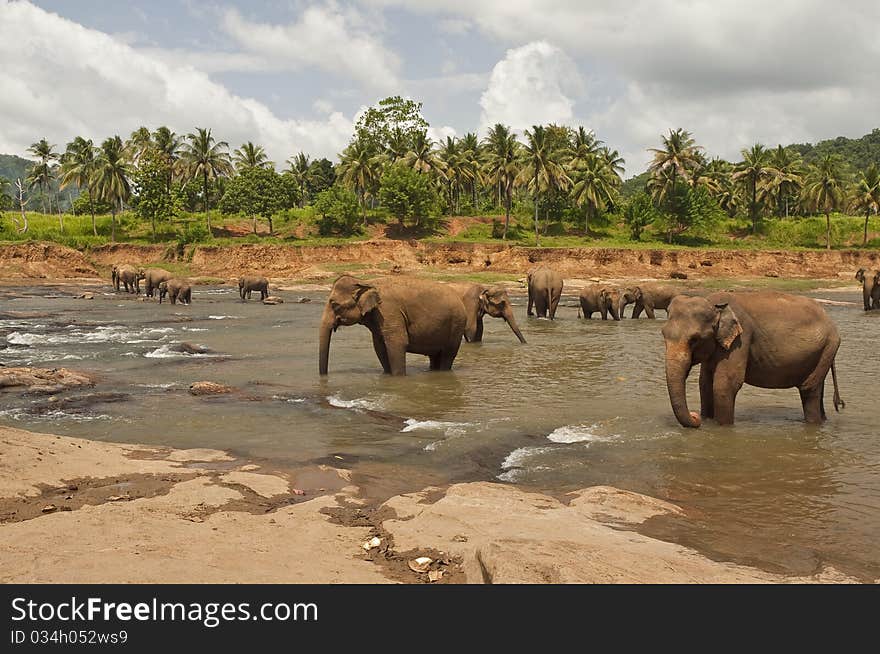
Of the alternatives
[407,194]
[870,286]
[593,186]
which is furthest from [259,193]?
[870,286]

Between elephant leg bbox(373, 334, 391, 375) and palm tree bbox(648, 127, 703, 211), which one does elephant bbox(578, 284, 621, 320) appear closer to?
elephant leg bbox(373, 334, 391, 375)

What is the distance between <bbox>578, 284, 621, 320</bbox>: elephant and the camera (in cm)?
3014

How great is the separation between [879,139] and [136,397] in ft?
525

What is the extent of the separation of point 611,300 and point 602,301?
415 mm

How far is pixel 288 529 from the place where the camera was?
557cm

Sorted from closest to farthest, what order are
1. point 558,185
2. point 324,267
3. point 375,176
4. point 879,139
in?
point 324,267 < point 558,185 < point 375,176 < point 879,139

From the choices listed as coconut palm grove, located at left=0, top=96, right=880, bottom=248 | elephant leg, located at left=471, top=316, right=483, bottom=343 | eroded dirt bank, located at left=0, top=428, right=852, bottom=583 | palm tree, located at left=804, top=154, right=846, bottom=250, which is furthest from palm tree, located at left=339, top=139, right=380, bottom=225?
eroded dirt bank, located at left=0, top=428, right=852, bottom=583

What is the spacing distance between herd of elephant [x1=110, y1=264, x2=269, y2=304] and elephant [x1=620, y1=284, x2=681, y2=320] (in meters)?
22.8

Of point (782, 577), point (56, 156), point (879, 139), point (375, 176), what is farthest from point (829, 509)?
point (879, 139)

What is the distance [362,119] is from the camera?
80562 millimetres

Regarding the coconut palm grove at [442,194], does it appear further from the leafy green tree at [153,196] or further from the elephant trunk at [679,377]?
the elephant trunk at [679,377]

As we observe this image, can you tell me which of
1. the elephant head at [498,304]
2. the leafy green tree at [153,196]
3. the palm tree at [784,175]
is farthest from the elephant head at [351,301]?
the palm tree at [784,175]

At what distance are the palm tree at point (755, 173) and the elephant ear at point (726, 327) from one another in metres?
69.4
